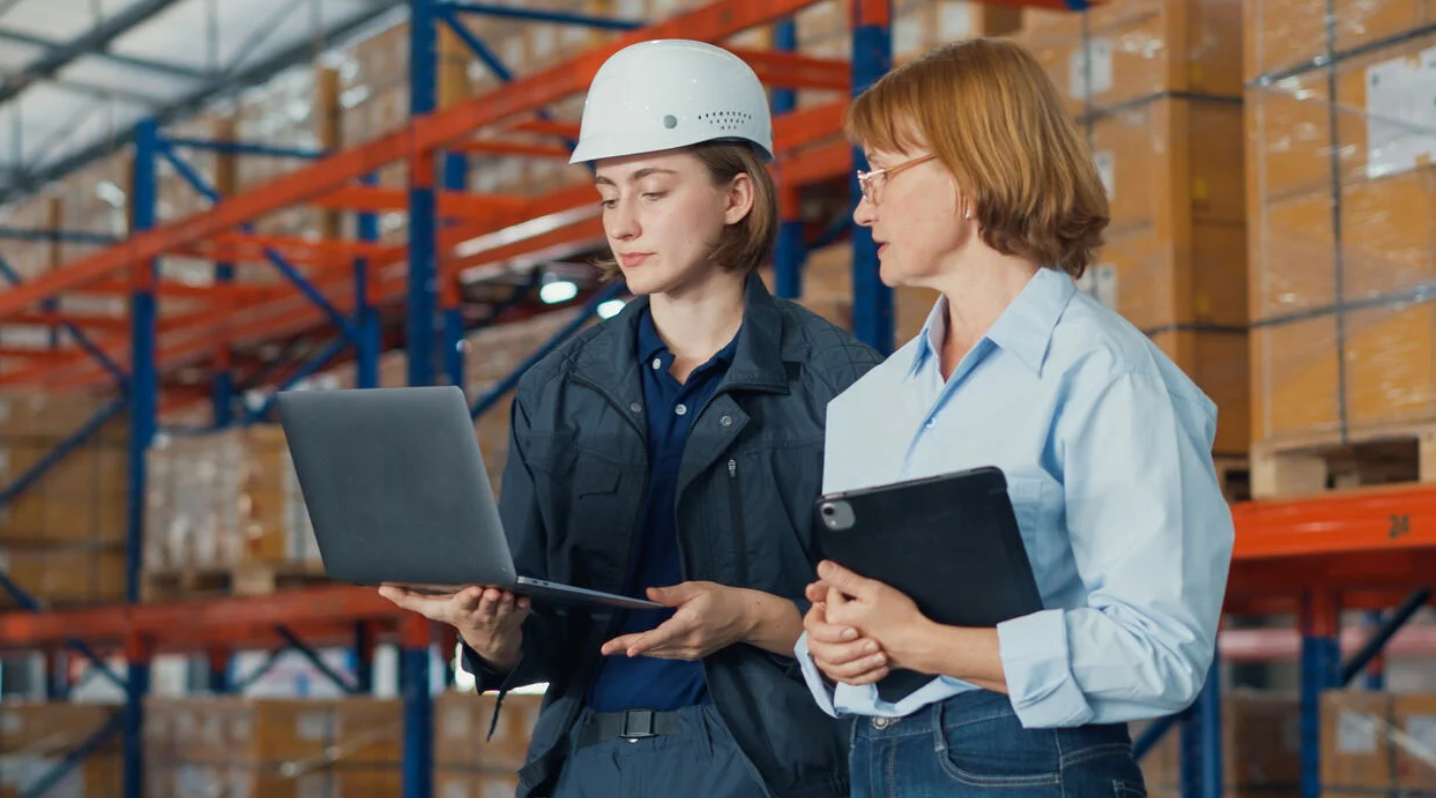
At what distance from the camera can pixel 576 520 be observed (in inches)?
99.6

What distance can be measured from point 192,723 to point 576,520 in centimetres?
772

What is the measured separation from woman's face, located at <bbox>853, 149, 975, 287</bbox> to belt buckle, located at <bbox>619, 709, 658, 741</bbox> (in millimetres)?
739

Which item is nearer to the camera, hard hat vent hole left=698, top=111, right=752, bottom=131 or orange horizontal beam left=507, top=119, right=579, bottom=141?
hard hat vent hole left=698, top=111, right=752, bottom=131

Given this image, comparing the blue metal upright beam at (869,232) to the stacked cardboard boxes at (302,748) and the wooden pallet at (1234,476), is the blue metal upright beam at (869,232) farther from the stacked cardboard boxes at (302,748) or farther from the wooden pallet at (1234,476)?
the stacked cardboard boxes at (302,748)

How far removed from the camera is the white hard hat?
254cm

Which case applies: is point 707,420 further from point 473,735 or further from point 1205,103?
point 473,735

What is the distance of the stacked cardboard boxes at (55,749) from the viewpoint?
10.9 meters

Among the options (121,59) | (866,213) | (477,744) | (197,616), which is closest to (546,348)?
(477,744)

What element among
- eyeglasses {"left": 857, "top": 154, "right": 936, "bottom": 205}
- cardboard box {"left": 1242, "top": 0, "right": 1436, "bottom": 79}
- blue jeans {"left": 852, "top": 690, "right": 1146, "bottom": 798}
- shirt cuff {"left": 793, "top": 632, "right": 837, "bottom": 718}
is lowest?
blue jeans {"left": 852, "top": 690, "right": 1146, "bottom": 798}

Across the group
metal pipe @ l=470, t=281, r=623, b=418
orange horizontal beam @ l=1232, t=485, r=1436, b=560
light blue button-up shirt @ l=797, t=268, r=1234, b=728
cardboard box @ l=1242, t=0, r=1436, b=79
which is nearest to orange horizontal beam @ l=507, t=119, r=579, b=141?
metal pipe @ l=470, t=281, r=623, b=418

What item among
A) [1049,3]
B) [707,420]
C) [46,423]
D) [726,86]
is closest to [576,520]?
[707,420]

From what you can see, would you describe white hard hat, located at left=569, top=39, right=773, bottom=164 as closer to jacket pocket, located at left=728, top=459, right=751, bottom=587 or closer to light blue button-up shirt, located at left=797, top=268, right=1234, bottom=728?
jacket pocket, located at left=728, top=459, right=751, bottom=587

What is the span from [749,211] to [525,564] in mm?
567

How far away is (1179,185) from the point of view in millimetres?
5035
